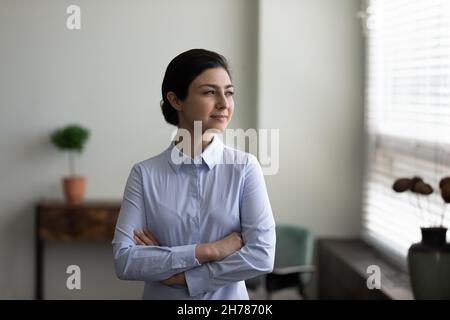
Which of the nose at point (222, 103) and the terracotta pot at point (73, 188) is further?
the terracotta pot at point (73, 188)

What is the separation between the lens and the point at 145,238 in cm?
187

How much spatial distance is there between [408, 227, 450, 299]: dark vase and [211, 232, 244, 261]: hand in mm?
1341

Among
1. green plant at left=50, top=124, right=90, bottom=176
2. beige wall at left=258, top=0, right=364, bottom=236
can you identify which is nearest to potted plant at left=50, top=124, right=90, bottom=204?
green plant at left=50, top=124, right=90, bottom=176

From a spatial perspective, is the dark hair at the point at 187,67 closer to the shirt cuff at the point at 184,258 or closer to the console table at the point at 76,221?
the shirt cuff at the point at 184,258

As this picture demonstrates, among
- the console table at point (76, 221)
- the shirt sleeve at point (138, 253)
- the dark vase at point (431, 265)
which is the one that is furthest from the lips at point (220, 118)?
the console table at point (76, 221)

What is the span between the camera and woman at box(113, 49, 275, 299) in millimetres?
1841

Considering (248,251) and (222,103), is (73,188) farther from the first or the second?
(222,103)

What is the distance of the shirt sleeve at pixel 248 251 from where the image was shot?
1872 millimetres

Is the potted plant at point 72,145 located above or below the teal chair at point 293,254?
above

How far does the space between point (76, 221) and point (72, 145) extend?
1.57 feet

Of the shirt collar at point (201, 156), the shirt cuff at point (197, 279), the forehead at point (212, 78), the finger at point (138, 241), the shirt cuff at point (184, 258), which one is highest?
the forehead at point (212, 78)

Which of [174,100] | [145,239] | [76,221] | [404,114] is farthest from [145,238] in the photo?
[76,221]

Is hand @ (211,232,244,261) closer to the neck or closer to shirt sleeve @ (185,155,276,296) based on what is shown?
shirt sleeve @ (185,155,276,296)
